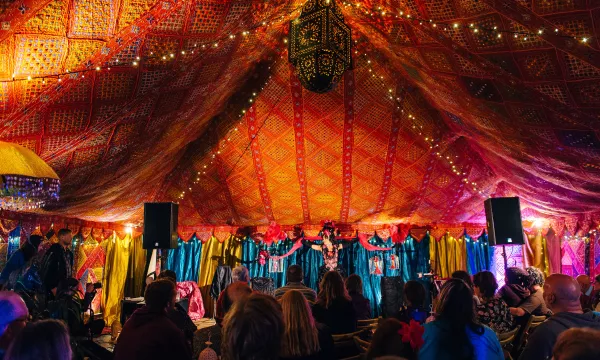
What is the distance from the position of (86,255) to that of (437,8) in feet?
Answer: 28.9

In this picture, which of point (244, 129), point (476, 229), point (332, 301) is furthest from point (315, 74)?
point (476, 229)

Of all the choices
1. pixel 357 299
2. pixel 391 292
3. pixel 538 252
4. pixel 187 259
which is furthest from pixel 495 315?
pixel 187 259

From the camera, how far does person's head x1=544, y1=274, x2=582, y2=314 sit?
266 cm

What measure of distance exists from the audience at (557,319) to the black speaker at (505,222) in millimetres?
4988

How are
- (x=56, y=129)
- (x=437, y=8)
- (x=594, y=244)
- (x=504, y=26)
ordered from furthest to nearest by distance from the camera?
(x=594, y=244), (x=56, y=129), (x=437, y=8), (x=504, y=26)

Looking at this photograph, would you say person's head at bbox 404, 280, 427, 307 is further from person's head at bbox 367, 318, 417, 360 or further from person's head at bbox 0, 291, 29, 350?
person's head at bbox 0, 291, 29, 350

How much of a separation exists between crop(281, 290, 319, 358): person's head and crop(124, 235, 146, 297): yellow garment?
8856mm

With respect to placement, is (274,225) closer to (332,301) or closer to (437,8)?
(332,301)

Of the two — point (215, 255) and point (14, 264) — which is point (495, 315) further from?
point (215, 255)

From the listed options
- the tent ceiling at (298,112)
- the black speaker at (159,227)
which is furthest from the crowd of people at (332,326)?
the black speaker at (159,227)

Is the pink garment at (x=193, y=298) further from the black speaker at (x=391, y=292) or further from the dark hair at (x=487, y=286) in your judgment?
the dark hair at (x=487, y=286)

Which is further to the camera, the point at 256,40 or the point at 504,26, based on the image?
the point at 256,40

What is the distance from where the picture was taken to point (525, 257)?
34.9 feet

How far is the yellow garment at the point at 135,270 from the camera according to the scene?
416 inches
